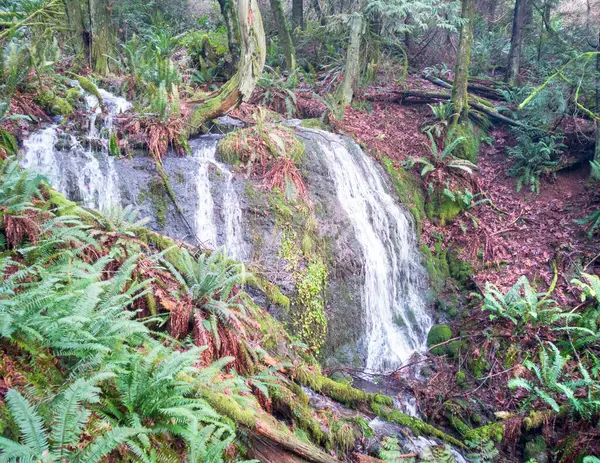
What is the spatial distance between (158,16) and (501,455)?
1638 cm

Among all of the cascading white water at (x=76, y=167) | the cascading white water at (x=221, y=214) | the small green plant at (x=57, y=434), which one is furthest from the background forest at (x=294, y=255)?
the cascading white water at (x=221, y=214)

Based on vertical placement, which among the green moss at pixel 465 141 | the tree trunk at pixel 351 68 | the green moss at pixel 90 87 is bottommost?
the green moss at pixel 465 141

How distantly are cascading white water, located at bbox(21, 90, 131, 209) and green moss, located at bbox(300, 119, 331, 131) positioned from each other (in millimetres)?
4809

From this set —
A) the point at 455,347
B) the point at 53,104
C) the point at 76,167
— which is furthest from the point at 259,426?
the point at 53,104

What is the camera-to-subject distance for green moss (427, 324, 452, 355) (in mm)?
7730

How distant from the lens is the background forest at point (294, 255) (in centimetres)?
269

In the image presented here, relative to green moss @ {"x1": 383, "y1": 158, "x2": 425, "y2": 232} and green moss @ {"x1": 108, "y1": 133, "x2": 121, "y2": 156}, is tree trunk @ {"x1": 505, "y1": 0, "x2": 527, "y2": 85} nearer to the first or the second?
green moss @ {"x1": 383, "y1": 158, "x2": 425, "y2": 232}

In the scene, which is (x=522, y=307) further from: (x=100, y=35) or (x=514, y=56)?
(x=100, y=35)

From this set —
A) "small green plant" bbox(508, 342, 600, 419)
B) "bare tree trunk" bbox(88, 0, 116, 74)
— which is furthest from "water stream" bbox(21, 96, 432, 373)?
"bare tree trunk" bbox(88, 0, 116, 74)

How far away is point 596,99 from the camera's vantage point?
10141 millimetres

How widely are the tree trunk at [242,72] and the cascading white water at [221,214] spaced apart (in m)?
1.32

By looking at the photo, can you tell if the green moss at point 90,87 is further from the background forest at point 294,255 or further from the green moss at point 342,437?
the green moss at point 342,437

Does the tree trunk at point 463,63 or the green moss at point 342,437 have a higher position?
the tree trunk at point 463,63

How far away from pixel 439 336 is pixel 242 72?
661cm
